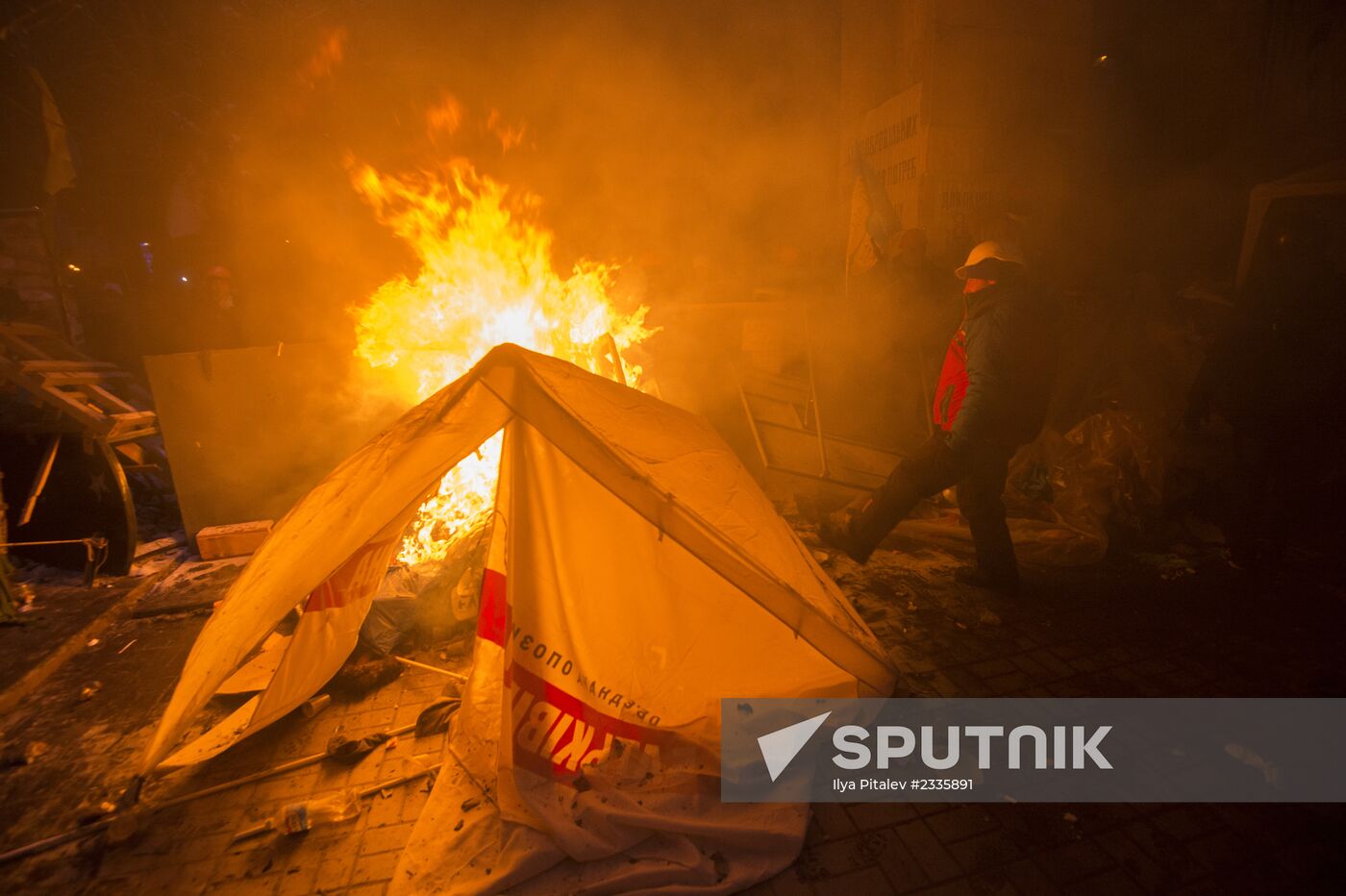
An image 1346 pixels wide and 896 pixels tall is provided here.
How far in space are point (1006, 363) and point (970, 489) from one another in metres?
0.99

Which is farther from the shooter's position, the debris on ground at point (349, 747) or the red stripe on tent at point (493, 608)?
the red stripe on tent at point (493, 608)

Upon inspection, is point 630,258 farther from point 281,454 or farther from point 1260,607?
point 1260,607

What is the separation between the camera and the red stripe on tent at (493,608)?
11.4ft

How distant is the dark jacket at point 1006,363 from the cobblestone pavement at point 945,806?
1383 mm

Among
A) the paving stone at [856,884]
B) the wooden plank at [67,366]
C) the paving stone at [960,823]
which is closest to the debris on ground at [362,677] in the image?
the paving stone at [856,884]

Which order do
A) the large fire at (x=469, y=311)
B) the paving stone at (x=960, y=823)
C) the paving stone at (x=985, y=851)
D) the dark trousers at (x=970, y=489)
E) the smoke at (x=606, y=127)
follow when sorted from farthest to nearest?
the smoke at (x=606, y=127) < the large fire at (x=469, y=311) < the dark trousers at (x=970, y=489) < the paving stone at (x=960, y=823) < the paving stone at (x=985, y=851)

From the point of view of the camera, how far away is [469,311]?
6309 millimetres

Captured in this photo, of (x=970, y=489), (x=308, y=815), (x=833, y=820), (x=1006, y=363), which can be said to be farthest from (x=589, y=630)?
(x=1006, y=363)

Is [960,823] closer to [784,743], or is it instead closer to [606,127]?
[784,743]

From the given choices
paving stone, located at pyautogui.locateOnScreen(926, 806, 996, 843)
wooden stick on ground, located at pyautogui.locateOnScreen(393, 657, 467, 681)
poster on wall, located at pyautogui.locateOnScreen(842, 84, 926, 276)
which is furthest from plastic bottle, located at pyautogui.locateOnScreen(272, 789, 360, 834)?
poster on wall, located at pyautogui.locateOnScreen(842, 84, 926, 276)

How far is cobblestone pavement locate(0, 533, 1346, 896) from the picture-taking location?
2.63m

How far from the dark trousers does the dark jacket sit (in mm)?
128

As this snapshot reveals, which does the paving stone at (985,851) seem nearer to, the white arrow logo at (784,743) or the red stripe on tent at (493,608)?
the white arrow logo at (784,743)

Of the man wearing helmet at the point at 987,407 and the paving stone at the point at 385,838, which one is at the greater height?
the man wearing helmet at the point at 987,407
